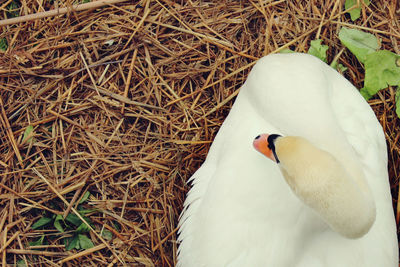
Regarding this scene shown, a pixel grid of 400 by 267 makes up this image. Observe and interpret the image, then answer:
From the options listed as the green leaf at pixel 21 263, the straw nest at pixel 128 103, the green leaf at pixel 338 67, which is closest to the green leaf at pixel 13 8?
the straw nest at pixel 128 103

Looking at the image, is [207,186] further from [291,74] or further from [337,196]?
[337,196]

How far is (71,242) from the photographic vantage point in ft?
8.54

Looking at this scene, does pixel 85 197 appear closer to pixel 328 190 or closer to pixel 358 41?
pixel 328 190

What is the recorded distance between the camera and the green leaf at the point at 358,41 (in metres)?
2.70

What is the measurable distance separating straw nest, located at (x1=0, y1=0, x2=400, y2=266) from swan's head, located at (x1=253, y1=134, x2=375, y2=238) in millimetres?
1195

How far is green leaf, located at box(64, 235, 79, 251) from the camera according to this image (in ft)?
8.49

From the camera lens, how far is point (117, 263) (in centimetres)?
256

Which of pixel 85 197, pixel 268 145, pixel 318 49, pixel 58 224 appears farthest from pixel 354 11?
pixel 58 224

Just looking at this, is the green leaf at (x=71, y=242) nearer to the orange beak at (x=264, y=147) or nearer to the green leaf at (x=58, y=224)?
the green leaf at (x=58, y=224)

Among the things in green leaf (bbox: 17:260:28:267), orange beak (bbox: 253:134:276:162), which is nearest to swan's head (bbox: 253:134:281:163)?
orange beak (bbox: 253:134:276:162)

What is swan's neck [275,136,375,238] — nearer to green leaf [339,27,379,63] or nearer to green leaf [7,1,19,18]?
green leaf [339,27,379,63]

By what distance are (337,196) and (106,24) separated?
1985mm

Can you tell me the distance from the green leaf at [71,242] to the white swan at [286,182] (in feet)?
2.60

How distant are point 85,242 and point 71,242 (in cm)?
8
